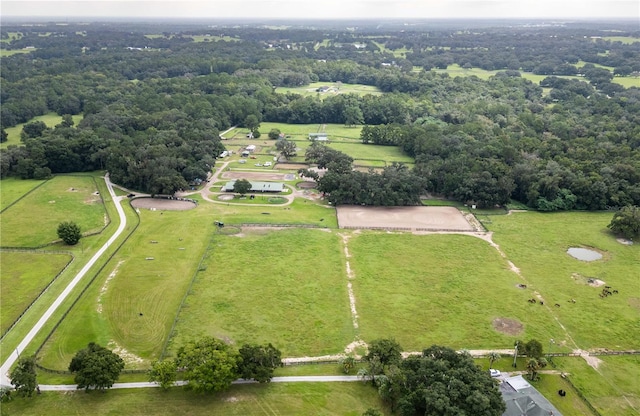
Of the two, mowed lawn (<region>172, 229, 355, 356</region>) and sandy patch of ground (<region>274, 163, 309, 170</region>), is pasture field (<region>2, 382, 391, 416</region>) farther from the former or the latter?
sandy patch of ground (<region>274, 163, 309, 170</region>)

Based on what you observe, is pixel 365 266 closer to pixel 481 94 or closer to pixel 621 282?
pixel 621 282

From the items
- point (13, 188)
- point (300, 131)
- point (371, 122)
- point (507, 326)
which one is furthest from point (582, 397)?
point (371, 122)

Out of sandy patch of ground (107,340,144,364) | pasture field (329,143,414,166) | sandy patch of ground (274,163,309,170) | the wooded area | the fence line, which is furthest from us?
pasture field (329,143,414,166)

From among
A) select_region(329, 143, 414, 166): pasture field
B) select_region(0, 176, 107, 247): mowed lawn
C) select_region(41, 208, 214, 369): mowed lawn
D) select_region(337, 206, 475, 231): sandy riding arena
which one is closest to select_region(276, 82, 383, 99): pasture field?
select_region(329, 143, 414, 166): pasture field

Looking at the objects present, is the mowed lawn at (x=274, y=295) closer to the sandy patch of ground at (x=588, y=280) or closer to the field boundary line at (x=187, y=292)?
the field boundary line at (x=187, y=292)

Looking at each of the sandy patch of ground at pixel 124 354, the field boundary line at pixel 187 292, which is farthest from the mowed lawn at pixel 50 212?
the sandy patch of ground at pixel 124 354
